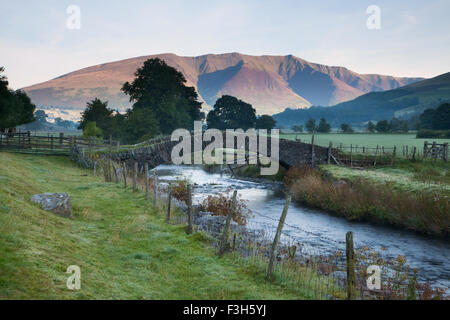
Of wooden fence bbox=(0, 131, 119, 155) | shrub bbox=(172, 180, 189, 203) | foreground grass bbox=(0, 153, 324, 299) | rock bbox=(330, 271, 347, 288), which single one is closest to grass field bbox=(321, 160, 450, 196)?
rock bbox=(330, 271, 347, 288)

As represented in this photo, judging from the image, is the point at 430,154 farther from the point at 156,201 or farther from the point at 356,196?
the point at 156,201

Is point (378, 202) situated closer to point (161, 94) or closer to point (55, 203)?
point (55, 203)

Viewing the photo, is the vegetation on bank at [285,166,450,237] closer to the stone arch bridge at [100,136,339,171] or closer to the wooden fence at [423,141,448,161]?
the stone arch bridge at [100,136,339,171]

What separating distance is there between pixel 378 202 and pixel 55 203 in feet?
80.1

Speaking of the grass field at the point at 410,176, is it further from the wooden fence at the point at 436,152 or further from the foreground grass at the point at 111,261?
the foreground grass at the point at 111,261

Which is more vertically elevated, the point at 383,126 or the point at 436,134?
the point at 383,126

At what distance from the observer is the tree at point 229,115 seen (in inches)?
4862

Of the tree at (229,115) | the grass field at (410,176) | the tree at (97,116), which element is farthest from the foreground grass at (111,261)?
the tree at (229,115)

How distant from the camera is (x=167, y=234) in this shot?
1479 centimetres

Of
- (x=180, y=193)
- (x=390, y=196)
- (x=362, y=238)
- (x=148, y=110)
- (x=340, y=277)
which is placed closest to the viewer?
(x=340, y=277)

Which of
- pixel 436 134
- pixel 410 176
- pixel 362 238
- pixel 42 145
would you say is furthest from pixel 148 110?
pixel 436 134

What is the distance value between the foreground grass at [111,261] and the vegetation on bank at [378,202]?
1790 centimetres

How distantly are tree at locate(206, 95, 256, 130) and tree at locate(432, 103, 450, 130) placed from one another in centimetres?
6128

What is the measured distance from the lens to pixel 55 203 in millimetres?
14953
